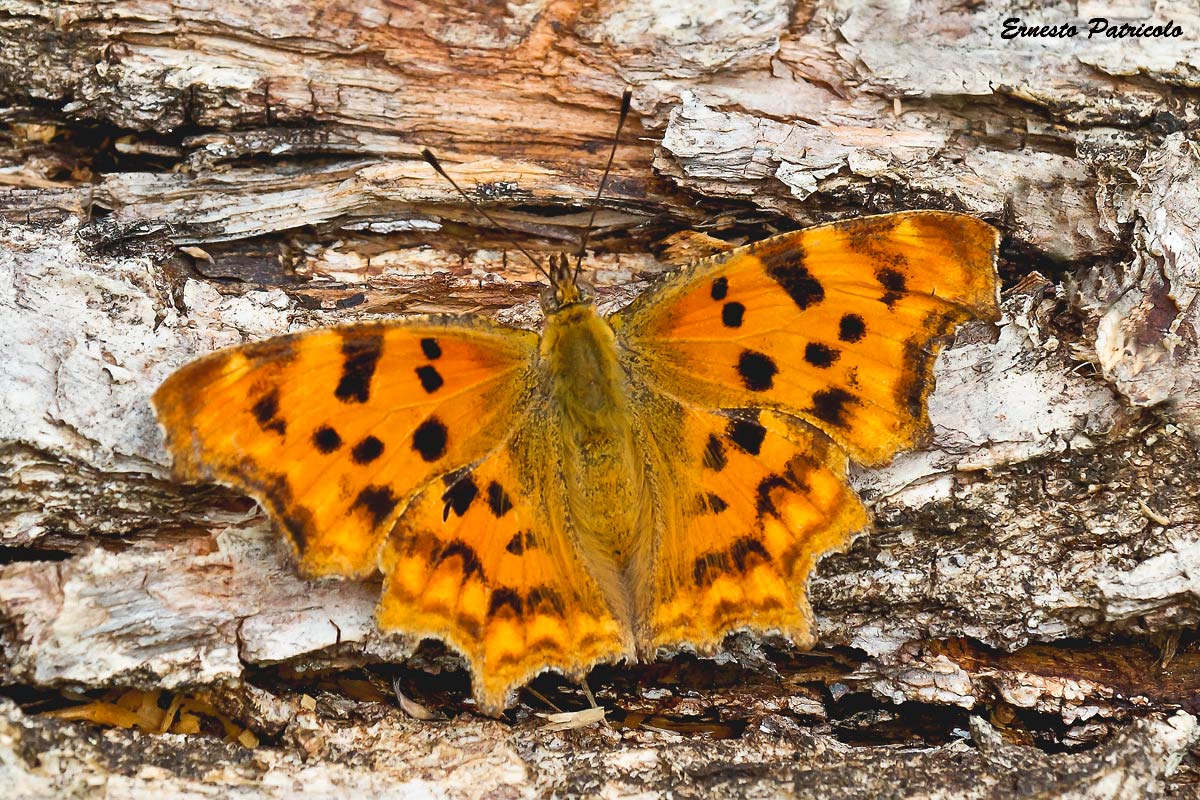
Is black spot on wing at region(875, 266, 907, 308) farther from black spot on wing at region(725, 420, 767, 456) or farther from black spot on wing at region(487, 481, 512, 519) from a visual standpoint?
black spot on wing at region(487, 481, 512, 519)

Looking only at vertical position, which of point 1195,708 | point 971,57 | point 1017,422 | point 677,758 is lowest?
point 677,758

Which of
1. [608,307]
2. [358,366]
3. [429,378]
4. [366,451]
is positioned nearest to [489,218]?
[608,307]

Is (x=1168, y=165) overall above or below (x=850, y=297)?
above

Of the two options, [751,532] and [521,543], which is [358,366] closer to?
[521,543]

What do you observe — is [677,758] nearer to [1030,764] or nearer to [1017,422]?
[1030,764]

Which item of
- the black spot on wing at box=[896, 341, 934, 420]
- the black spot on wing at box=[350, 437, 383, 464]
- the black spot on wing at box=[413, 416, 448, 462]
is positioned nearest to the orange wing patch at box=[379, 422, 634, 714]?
the black spot on wing at box=[413, 416, 448, 462]

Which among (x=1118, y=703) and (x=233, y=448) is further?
(x=1118, y=703)

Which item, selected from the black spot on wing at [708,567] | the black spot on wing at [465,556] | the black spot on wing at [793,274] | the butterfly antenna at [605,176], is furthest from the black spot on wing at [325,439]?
the black spot on wing at [793,274]

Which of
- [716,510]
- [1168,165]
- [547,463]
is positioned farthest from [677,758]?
[1168,165]
